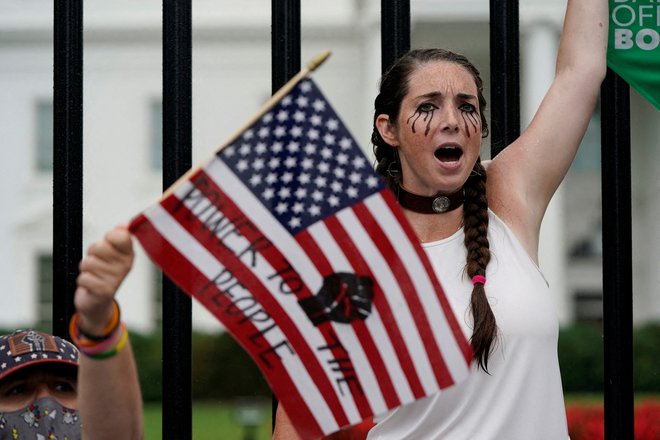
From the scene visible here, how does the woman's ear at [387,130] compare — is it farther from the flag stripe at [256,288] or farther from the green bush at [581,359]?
the green bush at [581,359]

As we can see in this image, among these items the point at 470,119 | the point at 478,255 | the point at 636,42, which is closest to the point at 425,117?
the point at 470,119

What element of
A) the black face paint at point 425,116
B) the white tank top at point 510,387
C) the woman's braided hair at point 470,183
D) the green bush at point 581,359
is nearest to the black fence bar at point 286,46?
the woman's braided hair at point 470,183

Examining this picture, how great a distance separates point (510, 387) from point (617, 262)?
36.1 inches

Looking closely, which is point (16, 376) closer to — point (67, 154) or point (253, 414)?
point (67, 154)

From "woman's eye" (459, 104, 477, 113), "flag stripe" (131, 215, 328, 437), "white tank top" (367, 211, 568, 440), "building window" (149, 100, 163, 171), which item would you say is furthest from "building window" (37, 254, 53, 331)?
"flag stripe" (131, 215, 328, 437)

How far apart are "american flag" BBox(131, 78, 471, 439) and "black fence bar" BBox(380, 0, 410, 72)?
3.55 ft

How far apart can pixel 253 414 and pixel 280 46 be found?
52.5ft

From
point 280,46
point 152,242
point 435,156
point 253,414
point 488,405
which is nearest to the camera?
point 152,242

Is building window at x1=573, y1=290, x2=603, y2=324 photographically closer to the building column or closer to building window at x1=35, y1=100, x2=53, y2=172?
the building column

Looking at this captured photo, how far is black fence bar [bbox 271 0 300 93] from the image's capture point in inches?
147

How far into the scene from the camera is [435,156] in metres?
3.17

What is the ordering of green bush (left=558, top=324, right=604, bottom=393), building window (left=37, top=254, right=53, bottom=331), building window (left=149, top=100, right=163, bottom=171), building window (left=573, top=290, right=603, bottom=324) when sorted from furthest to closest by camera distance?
building window (left=37, top=254, right=53, bottom=331), building window (left=573, top=290, right=603, bottom=324), building window (left=149, top=100, right=163, bottom=171), green bush (left=558, top=324, right=604, bottom=393)

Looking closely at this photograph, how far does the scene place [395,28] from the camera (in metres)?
3.77

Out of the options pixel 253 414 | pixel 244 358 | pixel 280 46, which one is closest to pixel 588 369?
pixel 244 358
